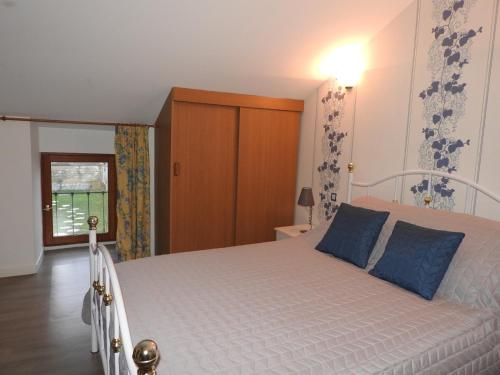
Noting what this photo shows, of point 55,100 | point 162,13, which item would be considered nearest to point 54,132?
point 55,100

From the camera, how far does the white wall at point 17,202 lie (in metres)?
3.46

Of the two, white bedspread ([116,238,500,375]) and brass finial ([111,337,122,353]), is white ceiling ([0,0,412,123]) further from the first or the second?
brass finial ([111,337,122,353])

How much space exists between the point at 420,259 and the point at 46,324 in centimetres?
265

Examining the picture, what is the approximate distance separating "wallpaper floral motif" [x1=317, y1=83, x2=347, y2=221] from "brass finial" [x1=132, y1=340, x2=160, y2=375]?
2.84 m

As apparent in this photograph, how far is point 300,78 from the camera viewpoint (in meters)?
3.45

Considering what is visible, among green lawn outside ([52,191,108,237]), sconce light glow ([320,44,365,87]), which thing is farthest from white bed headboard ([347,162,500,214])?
green lawn outside ([52,191,108,237])

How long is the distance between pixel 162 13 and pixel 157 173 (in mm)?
2015

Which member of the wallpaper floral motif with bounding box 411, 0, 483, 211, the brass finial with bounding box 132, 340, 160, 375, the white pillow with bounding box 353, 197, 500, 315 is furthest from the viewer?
the wallpaper floral motif with bounding box 411, 0, 483, 211

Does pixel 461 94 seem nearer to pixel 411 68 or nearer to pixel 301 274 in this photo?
pixel 411 68

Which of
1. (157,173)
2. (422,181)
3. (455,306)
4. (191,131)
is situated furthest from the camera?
(157,173)

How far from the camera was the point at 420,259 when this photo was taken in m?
1.86

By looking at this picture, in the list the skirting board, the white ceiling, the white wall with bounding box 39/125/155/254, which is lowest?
the skirting board

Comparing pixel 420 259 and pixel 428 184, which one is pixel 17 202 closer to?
pixel 420 259

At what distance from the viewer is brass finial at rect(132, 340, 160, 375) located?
0.74m
